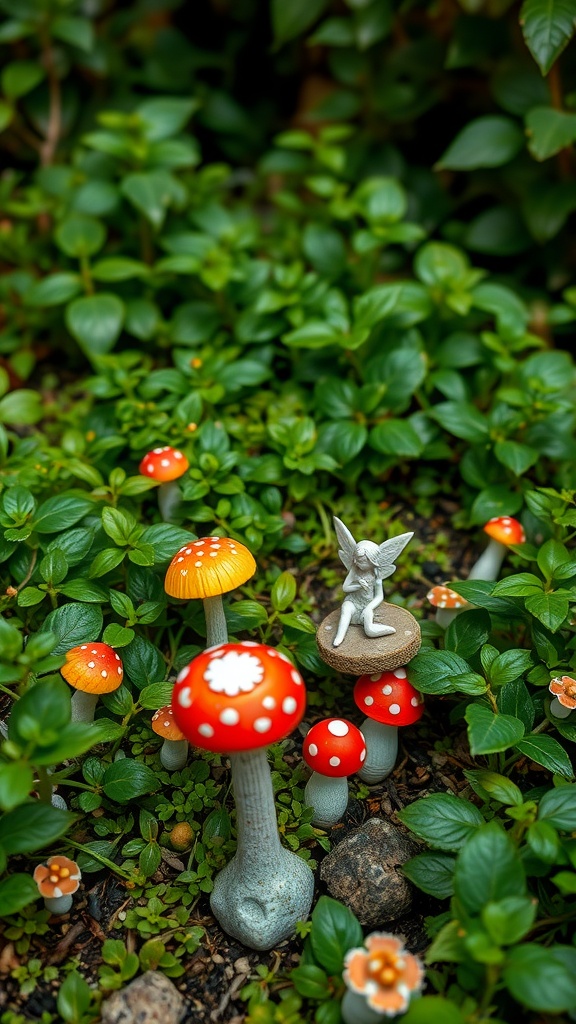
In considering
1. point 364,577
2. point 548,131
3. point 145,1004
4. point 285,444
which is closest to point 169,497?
point 285,444

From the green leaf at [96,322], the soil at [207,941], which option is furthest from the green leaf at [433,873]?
the green leaf at [96,322]

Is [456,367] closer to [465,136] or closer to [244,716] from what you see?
[465,136]

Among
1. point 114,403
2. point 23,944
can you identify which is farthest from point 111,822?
point 114,403

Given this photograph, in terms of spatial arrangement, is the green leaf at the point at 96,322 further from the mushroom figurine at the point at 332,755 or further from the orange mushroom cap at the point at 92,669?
the mushroom figurine at the point at 332,755

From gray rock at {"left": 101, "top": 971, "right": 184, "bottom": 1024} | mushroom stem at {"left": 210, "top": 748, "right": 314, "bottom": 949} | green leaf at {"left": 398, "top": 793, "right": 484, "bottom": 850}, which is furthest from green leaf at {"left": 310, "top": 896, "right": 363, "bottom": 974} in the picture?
gray rock at {"left": 101, "top": 971, "right": 184, "bottom": 1024}

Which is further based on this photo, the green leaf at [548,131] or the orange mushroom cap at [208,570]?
the green leaf at [548,131]

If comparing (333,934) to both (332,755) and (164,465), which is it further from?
(164,465)

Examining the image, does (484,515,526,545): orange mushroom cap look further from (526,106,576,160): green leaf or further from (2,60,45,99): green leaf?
(2,60,45,99): green leaf
